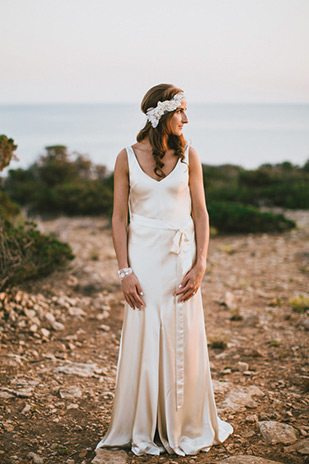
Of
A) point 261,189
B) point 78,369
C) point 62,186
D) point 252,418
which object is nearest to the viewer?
point 252,418

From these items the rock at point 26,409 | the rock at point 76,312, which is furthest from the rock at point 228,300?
the rock at point 26,409

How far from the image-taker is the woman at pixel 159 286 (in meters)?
2.62

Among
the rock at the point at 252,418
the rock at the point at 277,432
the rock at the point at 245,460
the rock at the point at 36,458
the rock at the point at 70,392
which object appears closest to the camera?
the rock at the point at 245,460

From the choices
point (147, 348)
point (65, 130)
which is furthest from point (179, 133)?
point (65, 130)

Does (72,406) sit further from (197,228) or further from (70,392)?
(197,228)

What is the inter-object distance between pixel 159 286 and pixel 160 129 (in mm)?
1028

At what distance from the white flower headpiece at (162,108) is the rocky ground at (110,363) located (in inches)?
87.4

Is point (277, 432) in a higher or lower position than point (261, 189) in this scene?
lower

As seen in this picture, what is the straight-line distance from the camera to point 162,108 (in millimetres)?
2553

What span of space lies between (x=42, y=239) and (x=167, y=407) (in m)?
3.80

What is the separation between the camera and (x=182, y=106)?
8.66 ft

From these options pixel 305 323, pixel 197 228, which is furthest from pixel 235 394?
pixel 305 323

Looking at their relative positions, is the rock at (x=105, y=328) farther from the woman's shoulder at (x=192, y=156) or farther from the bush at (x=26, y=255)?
the woman's shoulder at (x=192, y=156)

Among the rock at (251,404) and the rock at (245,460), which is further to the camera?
the rock at (251,404)
